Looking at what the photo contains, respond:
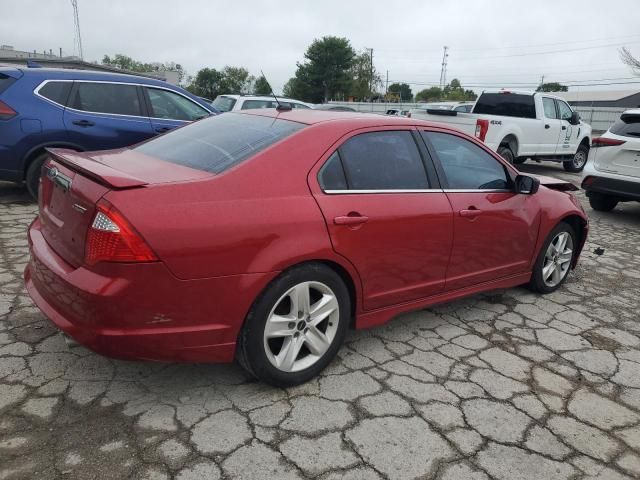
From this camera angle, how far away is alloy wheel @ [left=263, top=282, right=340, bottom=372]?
273 cm

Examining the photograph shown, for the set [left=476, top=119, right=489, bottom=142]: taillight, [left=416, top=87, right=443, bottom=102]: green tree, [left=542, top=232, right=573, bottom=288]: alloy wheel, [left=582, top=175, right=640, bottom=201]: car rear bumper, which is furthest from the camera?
[left=416, top=87, right=443, bottom=102]: green tree

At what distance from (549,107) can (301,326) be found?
36.5ft

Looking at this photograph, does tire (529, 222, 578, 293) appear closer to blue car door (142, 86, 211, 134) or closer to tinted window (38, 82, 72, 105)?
blue car door (142, 86, 211, 134)

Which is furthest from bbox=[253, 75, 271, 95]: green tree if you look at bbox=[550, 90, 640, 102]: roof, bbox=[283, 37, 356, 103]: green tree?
bbox=[550, 90, 640, 102]: roof

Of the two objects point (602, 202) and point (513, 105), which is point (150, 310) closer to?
point (602, 202)

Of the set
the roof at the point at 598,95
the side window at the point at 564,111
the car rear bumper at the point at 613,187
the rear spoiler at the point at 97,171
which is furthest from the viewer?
the roof at the point at 598,95

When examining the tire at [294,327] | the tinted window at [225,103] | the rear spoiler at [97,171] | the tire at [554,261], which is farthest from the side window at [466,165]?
the tinted window at [225,103]

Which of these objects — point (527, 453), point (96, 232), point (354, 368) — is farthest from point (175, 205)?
point (527, 453)

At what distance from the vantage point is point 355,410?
273cm

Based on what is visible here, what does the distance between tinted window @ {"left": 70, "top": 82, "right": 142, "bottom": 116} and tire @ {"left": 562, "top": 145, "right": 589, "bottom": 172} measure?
436 inches

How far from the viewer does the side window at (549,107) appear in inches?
462

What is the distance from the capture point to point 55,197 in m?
2.79

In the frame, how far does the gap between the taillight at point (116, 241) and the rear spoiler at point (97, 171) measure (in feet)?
0.41

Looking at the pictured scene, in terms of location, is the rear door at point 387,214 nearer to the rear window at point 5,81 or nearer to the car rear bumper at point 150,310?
the car rear bumper at point 150,310
